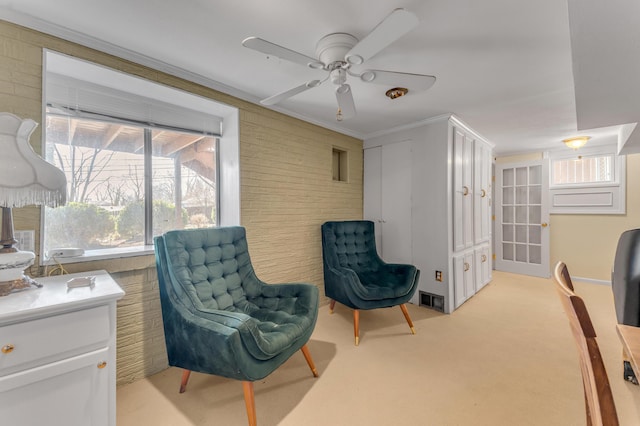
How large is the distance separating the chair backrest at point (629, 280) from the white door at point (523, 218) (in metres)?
3.13

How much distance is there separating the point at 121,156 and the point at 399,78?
207cm

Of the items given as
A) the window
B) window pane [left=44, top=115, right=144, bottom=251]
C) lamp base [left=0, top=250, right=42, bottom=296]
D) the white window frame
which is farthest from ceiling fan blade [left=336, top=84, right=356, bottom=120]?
the white window frame

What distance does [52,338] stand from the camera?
3.52 feet

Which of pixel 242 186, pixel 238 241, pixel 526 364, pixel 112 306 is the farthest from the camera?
pixel 242 186

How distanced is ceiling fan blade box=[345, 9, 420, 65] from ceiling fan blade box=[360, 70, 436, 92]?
15 centimetres

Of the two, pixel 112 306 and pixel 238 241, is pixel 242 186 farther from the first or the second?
pixel 112 306

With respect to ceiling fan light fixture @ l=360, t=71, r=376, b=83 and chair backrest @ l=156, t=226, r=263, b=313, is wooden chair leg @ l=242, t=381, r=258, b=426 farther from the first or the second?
ceiling fan light fixture @ l=360, t=71, r=376, b=83

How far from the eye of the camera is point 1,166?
1124 millimetres

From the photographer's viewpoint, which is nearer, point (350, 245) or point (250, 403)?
point (250, 403)

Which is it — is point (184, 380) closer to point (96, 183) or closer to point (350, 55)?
point (96, 183)

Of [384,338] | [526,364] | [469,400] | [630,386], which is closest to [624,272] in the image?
[630,386]

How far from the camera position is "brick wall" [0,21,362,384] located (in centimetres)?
150

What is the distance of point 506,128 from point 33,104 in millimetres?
4468

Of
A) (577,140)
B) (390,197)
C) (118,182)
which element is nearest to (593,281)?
(577,140)
